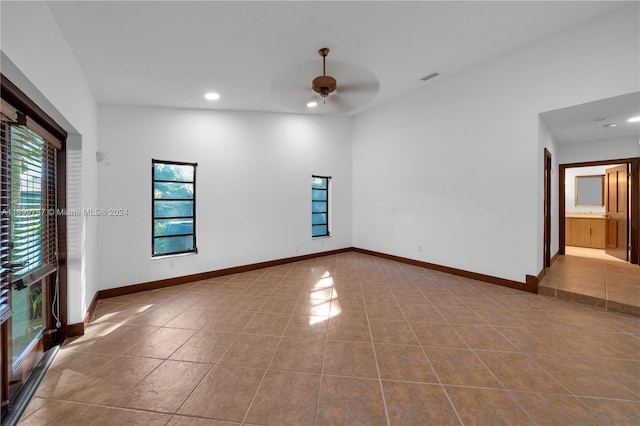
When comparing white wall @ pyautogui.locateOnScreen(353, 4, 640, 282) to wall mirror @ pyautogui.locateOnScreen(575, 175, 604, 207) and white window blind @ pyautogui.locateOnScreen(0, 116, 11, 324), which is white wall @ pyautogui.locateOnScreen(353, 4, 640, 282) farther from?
wall mirror @ pyautogui.locateOnScreen(575, 175, 604, 207)

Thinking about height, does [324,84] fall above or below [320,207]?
above

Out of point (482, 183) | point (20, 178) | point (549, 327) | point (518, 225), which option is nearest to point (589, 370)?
point (549, 327)

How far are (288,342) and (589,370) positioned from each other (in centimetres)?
239

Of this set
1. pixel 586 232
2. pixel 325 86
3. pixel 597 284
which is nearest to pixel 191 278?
pixel 325 86

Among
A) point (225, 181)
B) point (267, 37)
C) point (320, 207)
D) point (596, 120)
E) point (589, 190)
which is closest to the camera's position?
point (267, 37)

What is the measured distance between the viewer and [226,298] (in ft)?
11.9

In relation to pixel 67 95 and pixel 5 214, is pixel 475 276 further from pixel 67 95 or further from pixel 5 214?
pixel 67 95

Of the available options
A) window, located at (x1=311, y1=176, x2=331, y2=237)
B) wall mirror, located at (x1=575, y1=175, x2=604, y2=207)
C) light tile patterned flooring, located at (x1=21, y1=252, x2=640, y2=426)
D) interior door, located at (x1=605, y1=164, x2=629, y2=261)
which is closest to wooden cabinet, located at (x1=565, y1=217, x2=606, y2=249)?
interior door, located at (x1=605, y1=164, x2=629, y2=261)

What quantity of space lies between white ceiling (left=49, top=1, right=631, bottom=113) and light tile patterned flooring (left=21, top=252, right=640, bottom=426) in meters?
2.49

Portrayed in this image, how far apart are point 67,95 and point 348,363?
3352mm

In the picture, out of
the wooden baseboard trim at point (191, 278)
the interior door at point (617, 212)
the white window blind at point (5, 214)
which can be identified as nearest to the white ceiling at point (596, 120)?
the interior door at point (617, 212)

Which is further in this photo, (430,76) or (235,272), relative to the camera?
(235,272)

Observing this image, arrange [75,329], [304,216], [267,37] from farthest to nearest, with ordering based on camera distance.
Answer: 1. [304,216]
2. [267,37]
3. [75,329]

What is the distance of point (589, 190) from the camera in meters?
7.41
